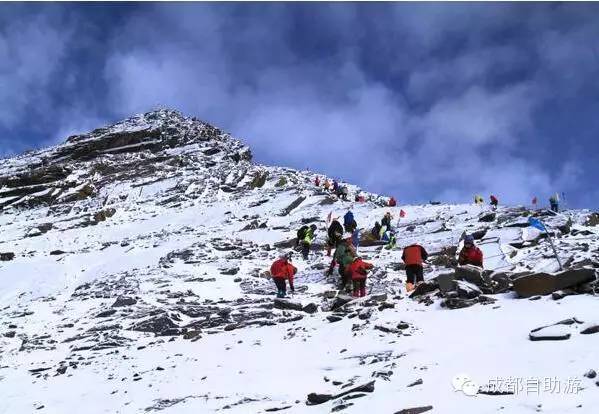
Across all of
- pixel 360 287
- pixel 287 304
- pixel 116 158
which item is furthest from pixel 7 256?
pixel 116 158

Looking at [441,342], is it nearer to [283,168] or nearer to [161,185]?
[161,185]

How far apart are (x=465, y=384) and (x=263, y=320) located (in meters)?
8.65

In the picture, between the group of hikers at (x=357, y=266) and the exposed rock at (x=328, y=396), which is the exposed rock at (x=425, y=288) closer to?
the group of hikers at (x=357, y=266)

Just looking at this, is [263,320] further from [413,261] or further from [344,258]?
[413,261]

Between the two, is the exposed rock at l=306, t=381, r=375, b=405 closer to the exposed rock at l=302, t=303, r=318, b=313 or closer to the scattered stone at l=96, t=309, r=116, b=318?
the exposed rock at l=302, t=303, r=318, b=313

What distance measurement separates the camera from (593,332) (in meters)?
8.44

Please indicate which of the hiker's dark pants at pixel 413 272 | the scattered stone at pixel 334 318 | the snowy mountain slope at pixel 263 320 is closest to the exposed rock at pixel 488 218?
the snowy mountain slope at pixel 263 320

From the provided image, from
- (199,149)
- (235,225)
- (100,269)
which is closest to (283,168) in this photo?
(199,149)

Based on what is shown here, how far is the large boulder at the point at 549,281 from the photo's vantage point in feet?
36.8

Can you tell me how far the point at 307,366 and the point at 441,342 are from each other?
2.47 meters

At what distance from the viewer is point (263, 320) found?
612 inches

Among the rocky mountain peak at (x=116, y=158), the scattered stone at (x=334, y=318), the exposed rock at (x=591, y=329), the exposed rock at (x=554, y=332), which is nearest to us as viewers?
the exposed rock at (x=591, y=329)

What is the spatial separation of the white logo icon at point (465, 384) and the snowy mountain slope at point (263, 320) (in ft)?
0.31

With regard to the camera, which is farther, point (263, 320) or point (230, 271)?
point (230, 271)
